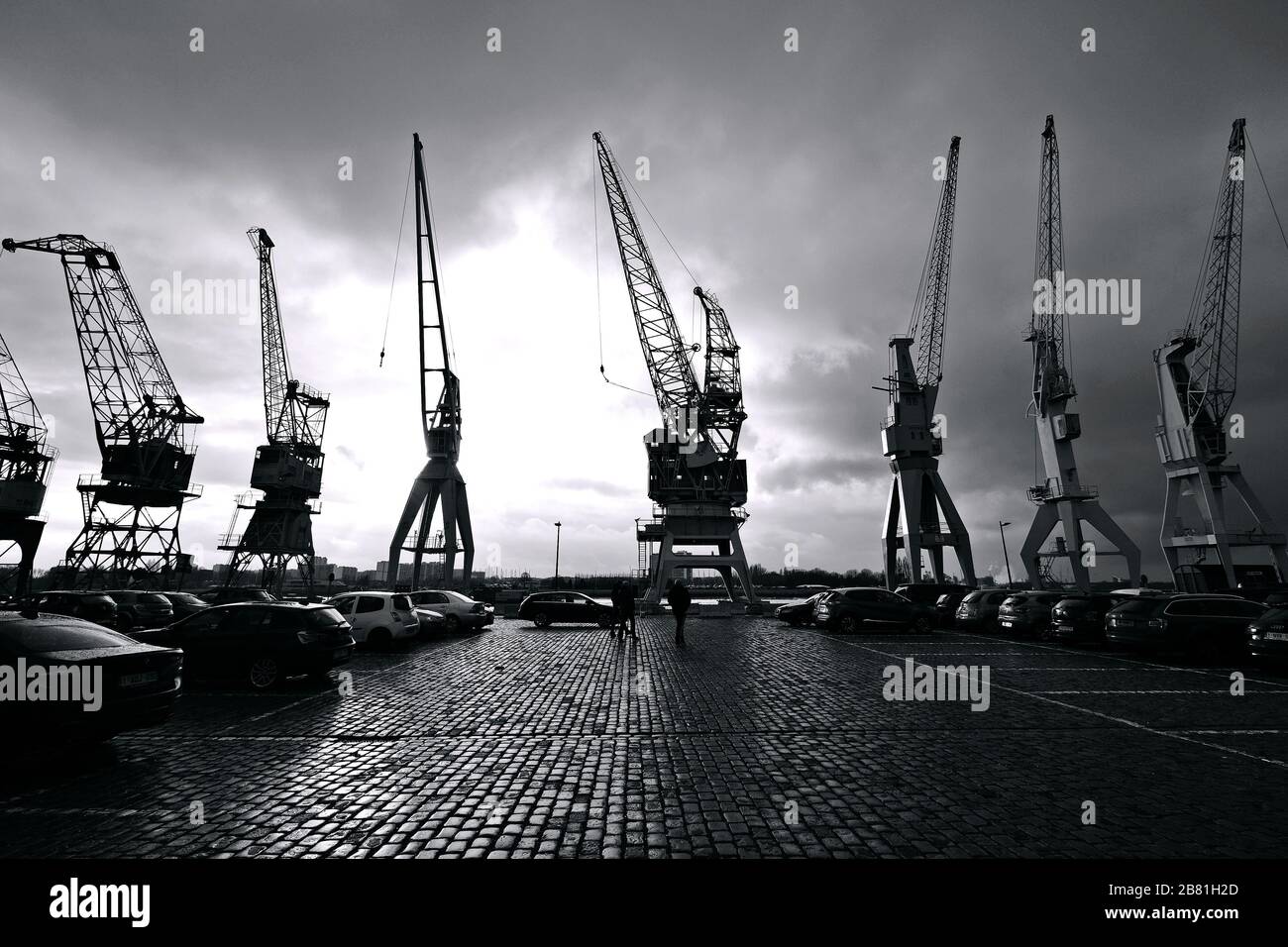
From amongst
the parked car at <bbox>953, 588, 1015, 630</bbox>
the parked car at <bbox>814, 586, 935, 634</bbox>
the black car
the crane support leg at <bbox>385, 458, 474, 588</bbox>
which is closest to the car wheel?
the black car

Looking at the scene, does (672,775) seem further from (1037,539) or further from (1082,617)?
(1037,539)

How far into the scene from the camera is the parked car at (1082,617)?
18.3 metres

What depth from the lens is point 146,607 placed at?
2334 cm

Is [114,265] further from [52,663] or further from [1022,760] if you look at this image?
[1022,760]

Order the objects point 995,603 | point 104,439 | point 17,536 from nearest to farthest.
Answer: point 995,603 < point 17,536 < point 104,439

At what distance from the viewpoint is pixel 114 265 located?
54969 mm

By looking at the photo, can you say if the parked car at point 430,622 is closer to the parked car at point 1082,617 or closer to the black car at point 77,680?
the black car at point 77,680

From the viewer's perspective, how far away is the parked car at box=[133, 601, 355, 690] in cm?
1151

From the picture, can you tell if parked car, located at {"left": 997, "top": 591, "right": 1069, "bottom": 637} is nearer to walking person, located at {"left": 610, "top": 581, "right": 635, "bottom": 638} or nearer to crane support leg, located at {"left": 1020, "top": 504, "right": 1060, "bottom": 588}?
walking person, located at {"left": 610, "top": 581, "right": 635, "bottom": 638}

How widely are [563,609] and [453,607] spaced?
456cm
